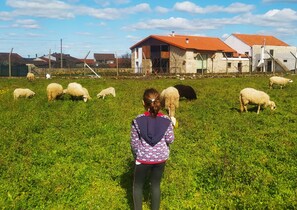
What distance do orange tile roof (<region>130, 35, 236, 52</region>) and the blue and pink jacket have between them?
149 ft

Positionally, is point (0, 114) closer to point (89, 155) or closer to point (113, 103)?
point (113, 103)

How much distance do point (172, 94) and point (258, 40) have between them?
5801cm

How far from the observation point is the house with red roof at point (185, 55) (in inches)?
1979

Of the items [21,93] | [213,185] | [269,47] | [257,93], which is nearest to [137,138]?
[213,185]

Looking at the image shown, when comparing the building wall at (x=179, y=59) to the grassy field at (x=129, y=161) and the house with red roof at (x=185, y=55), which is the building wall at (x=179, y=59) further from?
the grassy field at (x=129, y=161)

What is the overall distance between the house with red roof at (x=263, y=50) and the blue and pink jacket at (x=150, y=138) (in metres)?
55.7

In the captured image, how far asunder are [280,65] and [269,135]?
5226 centimetres

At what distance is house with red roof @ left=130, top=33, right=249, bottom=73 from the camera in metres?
50.3

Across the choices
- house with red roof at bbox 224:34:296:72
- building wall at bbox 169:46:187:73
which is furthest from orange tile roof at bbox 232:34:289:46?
building wall at bbox 169:46:187:73

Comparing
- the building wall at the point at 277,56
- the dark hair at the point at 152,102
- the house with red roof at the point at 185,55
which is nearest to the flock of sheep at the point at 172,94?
the dark hair at the point at 152,102

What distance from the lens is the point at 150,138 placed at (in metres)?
4.76

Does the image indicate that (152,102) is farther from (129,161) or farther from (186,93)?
(186,93)

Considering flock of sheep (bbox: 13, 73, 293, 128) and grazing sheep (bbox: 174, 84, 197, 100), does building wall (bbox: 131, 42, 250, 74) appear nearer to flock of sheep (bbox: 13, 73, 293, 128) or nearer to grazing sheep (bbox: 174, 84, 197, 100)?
flock of sheep (bbox: 13, 73, 293, 128)

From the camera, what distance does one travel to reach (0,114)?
12.0 meters
